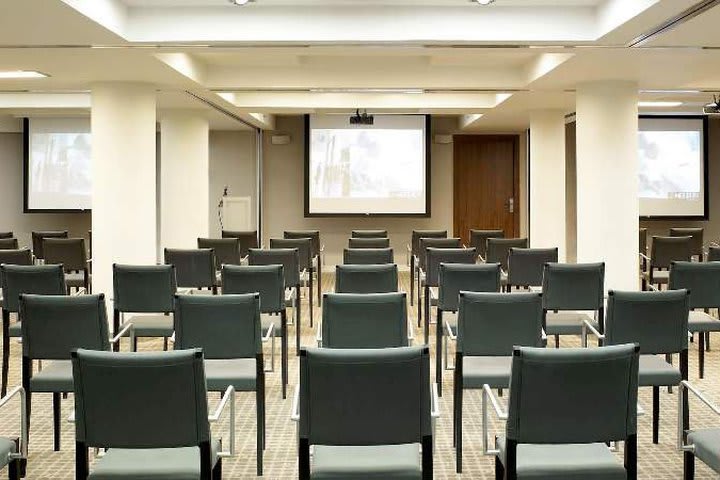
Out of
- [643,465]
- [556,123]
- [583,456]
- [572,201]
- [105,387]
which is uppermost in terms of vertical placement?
[556,123]

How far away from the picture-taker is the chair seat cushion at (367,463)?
2893mm

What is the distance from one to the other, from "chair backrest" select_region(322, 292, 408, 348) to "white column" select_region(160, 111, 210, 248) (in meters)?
8.39

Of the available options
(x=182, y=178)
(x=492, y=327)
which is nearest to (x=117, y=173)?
(x=182, y=178)

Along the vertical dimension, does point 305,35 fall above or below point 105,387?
above

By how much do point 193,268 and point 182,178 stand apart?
16.8ft

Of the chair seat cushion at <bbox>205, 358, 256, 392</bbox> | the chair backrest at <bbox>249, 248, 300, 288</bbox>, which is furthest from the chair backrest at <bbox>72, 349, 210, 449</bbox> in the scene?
the chair backrest at <bbox>249, 248, 300, 288</bbox>

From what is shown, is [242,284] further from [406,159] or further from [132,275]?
[406,159]

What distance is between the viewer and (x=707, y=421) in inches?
205

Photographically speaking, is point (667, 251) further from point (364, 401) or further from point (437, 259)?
point (364, 401)

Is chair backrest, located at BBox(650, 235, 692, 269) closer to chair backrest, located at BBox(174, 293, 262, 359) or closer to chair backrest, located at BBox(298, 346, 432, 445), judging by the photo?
chair backrest, located at BBox(174, 293, 262, 359)

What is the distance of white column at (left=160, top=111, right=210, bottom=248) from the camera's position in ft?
40.5

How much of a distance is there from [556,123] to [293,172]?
19.0 ft

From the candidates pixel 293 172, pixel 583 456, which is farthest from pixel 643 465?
pixel 293 172

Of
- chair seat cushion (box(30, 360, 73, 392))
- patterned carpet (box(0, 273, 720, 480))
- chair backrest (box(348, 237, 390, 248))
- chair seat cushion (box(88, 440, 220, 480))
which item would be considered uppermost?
chair backrest (box(348, 237, 390, 248))
